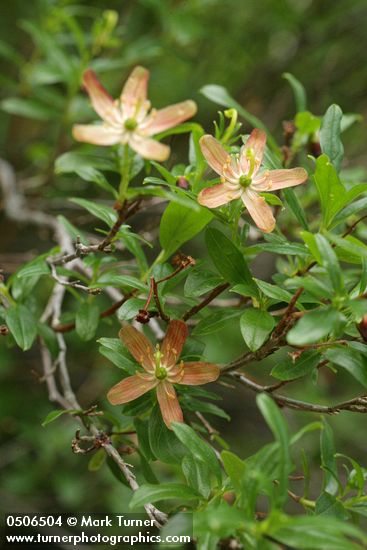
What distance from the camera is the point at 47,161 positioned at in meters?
1.72

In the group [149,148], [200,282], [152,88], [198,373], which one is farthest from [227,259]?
[152,88]

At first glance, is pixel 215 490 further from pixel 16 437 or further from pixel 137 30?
pixel 137 30

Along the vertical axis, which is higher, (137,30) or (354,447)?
(137,30)

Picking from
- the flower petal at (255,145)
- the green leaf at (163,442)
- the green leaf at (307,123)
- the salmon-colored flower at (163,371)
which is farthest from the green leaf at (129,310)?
the green leaf at (307,123)

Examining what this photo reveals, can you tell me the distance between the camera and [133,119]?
0.95 m

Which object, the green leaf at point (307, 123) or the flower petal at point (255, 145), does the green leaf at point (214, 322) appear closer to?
the flower petal at point (255, 145)

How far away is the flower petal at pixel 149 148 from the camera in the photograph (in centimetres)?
91

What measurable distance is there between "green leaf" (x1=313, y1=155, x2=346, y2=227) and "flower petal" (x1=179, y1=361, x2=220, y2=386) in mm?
237

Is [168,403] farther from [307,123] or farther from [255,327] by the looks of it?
[307,123]

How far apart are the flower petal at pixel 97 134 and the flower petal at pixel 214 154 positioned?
211mm

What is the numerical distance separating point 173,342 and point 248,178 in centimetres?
23

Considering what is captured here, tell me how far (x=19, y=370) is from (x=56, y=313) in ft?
3.82

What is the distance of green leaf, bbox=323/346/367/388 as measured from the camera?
0.70 metres

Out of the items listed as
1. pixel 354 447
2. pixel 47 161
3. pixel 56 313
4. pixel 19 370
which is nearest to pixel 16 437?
pixel 19 370
